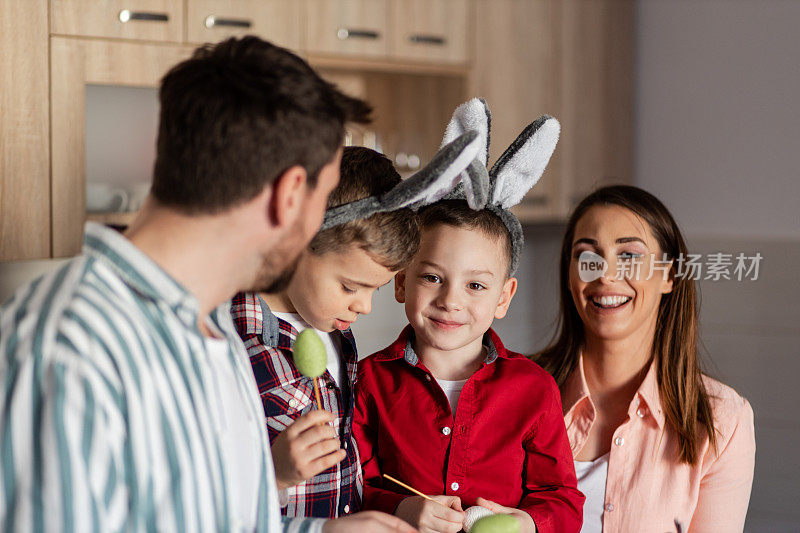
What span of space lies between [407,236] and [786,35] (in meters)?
1.98

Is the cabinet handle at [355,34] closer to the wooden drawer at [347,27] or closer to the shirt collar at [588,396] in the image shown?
the wooden drawer at [347,27]

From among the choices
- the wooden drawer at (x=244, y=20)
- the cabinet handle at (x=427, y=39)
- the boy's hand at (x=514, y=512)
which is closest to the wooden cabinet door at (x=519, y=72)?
the cabinet handle at (x=427, y=39)

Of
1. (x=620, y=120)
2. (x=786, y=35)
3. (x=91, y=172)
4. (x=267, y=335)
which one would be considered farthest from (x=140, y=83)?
(x=786, y=35)

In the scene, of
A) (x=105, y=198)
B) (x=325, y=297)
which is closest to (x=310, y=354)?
(x=325, y=297)

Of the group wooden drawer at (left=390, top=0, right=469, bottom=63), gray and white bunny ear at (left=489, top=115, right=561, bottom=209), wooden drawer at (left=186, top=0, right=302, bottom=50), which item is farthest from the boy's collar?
wooden drawer at (left=390, top=0, right=469, bottom=63)

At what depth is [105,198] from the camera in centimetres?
219

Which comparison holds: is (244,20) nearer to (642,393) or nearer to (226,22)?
(226,22)

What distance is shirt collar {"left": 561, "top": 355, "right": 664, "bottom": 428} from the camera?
1621 mm

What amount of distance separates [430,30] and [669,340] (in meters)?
1.40

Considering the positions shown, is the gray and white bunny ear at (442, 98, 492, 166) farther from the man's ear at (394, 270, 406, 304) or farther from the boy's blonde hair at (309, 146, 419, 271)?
the man's ear at (394, 270, 406, 304)

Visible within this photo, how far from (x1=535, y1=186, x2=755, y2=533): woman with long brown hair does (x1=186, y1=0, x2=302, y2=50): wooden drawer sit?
1.08 metres

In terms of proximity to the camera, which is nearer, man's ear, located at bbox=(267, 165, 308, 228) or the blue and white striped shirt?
the blue and white striped shirt

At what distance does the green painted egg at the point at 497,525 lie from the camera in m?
1.16

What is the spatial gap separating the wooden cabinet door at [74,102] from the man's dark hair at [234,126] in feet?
4.42
